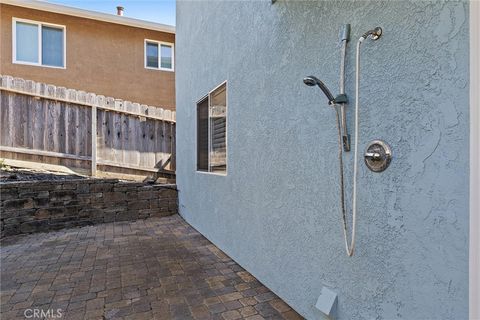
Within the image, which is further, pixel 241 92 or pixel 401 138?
pixel 241 92

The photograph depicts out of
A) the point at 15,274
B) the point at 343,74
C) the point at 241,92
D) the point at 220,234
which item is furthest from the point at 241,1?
the point at 15,274

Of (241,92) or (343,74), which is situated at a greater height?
(241,92)

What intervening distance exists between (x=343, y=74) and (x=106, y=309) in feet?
8.32

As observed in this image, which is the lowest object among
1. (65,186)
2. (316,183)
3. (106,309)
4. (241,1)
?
(106,309)

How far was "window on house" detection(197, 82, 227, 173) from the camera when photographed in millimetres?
3930

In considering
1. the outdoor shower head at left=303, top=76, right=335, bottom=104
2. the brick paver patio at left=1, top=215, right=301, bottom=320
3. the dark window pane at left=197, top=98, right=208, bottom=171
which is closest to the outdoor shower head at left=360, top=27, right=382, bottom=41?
the outdoor shower head at left=303, top=76, right=335, bottom=104

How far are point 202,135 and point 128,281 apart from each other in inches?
101

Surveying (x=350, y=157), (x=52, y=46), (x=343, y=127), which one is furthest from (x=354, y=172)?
(x=52, y=46)

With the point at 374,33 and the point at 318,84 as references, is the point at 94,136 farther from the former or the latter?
the point at 374,33

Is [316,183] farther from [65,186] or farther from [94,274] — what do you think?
[65,186]

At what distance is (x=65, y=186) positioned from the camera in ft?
16.6

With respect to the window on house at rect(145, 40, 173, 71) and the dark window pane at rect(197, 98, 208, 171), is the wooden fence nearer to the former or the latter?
the dark window pane at rect(197, 98, 208, 171)

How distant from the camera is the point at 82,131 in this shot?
6.12 metres

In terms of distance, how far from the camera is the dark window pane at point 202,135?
465cm
